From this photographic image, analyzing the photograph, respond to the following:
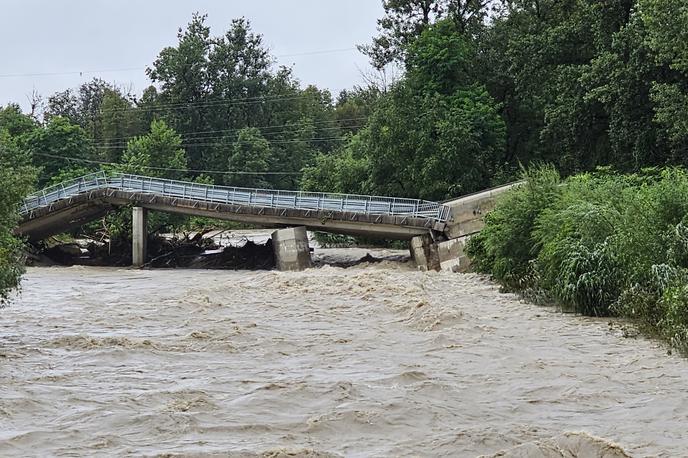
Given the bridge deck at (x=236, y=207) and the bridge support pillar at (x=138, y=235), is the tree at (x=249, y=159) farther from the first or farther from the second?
the bridge support pillar at (x=138, y=235)

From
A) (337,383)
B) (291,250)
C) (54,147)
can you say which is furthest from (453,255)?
(54,147)

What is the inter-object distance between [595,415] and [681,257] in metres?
8.43

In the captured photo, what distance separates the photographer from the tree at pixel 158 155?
3031 inches

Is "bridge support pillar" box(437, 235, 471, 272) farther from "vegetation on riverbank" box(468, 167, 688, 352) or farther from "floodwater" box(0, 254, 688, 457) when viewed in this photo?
"floodwater" box(0, 254, 688, 457)

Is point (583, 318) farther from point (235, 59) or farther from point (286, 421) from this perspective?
point (235, 59)

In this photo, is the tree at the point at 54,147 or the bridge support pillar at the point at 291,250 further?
the tree at the point at 54,147

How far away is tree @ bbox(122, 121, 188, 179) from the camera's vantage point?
253ft

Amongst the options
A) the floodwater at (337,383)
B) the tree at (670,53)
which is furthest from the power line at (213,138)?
the floodwater at (337,383)

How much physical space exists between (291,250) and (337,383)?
1212 inches

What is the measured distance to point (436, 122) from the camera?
5153cm

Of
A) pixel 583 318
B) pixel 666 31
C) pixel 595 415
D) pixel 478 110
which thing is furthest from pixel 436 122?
pixel 595 415

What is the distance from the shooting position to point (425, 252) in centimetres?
4191

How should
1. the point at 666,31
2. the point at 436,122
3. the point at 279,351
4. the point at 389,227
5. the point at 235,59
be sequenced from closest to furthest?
1. the point at 279,351
2. the point at 666,31
3. the point at 389,227
4. the point at 436,122
5. the point at 235,59

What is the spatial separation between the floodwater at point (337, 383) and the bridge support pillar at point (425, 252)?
15.6 meters
